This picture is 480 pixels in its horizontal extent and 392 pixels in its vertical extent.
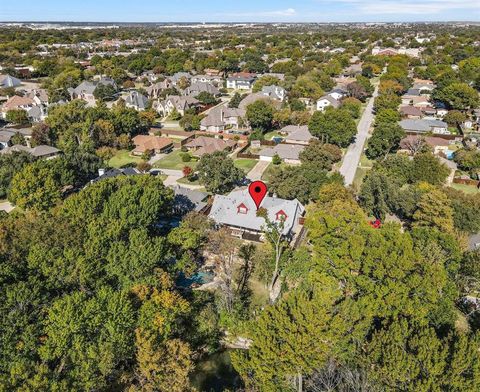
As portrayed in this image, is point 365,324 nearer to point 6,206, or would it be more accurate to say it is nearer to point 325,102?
point 6,206

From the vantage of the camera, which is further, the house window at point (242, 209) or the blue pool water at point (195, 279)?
the house window at point (242, 209)

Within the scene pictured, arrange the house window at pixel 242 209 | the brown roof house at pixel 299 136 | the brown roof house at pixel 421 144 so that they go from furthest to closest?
the brown roof house at pixel 299 136 < the brown roof house at pixel 421 144 < the house window at pixel 242 209

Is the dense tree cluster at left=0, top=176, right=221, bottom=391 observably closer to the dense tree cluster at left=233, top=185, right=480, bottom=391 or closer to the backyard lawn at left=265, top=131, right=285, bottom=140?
the dense tree cluster at left=233, top=185, right=480, bottom=391

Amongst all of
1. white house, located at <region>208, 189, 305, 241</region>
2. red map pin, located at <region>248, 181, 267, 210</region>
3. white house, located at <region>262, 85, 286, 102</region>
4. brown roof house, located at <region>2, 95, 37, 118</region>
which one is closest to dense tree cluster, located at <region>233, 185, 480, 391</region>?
white house, located at <region>208, 189, 305, 241</region>

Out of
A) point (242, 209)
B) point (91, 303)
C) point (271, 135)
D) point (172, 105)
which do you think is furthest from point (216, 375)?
point (172, 105)

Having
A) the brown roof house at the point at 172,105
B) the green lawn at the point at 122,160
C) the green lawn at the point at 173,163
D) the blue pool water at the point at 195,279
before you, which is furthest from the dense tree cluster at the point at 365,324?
the brown roof house at the point at 172,105

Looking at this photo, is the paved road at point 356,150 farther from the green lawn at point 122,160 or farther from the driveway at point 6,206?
the driveway at point 6,206

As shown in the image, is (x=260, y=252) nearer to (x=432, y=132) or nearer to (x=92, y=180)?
(x=92, y=180)
